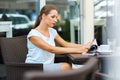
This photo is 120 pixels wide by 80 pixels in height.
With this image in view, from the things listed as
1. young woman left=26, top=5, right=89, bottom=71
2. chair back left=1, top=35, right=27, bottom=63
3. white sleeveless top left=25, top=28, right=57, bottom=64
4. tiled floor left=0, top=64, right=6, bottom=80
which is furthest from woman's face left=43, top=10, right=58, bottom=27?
tiled floor left=0, top=64, right=6, bottom=80

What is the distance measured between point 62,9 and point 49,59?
74.9 inches

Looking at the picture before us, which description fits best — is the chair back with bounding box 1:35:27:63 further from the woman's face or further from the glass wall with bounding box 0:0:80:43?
the glass wall with bounding box 0:0:80:43

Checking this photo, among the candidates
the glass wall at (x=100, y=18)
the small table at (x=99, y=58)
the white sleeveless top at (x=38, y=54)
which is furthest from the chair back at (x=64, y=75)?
the glass wall at (x=100, y=18)

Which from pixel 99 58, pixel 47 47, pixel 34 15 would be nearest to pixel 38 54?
pixel 47 47

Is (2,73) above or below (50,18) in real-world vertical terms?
below

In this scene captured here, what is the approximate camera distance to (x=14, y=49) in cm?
335

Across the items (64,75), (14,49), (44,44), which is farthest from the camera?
(14,49)

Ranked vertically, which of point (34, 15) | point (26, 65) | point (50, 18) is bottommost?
point (26, 65)

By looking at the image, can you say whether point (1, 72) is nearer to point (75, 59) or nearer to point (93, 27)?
point (93, 27)

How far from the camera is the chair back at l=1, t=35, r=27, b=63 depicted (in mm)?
3238

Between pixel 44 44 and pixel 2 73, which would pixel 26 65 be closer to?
pixel 44 44


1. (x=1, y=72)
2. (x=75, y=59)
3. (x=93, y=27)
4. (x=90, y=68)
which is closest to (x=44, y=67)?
(x=75, y=59)

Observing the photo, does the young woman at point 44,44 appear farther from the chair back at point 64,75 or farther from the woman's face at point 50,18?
the chair back at point 64,75

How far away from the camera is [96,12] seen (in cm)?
492
